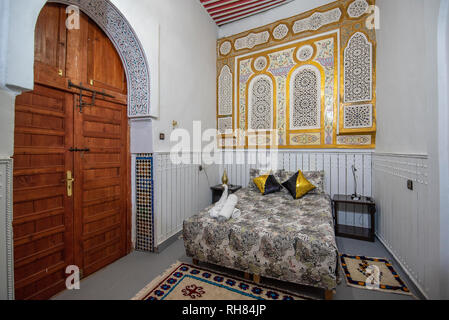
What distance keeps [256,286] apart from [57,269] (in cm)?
196

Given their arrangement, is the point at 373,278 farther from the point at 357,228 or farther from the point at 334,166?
A: the point at 334,166

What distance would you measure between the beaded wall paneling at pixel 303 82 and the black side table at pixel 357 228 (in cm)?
92

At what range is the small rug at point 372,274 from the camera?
76.5 inches

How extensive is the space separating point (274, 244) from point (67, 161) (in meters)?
2.22

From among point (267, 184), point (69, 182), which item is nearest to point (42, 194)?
point (69, 182)

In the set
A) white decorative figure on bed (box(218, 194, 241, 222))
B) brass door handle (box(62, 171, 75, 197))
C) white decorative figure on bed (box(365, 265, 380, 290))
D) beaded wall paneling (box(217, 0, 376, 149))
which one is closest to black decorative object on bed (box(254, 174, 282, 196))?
beaded wall paneling (box(217, 0, 376, 149))

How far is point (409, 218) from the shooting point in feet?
6.61

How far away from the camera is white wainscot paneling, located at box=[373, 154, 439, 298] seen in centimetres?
166

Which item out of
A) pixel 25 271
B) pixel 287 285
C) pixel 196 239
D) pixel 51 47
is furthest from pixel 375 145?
pixel 25 271

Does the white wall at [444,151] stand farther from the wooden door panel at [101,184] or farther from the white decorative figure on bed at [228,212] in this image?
the wooden door panel at [101,184]

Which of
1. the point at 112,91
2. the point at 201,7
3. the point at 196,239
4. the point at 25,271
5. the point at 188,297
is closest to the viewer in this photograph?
the point at 25,271

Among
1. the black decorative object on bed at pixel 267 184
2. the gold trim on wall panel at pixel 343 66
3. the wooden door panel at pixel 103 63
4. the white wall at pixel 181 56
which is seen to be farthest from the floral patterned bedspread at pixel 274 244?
the wooden door panel at pixel 103 63
